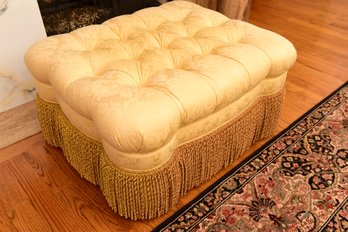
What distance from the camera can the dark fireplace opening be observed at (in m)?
1.83

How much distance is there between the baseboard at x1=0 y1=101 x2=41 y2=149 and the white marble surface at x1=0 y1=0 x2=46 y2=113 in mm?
42

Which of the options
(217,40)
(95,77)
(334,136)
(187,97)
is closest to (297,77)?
(334,136)

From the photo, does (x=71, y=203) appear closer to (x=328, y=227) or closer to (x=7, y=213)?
(x=7, y=213)

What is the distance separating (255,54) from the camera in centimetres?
113

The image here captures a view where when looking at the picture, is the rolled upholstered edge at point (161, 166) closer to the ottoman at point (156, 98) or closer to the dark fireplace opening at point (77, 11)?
the ottoman at point (156, 98)

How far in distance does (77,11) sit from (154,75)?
1.21m

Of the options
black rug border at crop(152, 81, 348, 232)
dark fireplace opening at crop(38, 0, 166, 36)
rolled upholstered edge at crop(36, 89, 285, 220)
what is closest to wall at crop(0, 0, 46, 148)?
rolled upholstered edge at crop(36, 89, 285, 220)

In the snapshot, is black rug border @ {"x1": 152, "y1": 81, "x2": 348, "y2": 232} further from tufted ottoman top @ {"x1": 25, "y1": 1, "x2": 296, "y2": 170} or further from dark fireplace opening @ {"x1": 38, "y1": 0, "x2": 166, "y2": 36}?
dark fireplace opening @ {"x1": 38, "y1": 0, "x2": 166, "y2": 36}

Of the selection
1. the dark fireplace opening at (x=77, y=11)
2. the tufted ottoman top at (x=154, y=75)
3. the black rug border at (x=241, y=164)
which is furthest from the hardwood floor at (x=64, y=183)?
the dark fireplace opening at (x=77, y=11)

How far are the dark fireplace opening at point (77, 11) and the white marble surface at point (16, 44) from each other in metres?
0.33

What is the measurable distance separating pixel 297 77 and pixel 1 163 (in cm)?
166

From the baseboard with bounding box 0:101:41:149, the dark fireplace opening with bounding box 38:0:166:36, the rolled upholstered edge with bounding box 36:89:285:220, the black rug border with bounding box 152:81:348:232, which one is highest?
the dark fireplace opening with bounding box 38:0:166:36

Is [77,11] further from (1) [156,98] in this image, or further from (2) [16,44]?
(1) [156,98]

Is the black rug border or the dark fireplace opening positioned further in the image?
the dark fireplace opening
